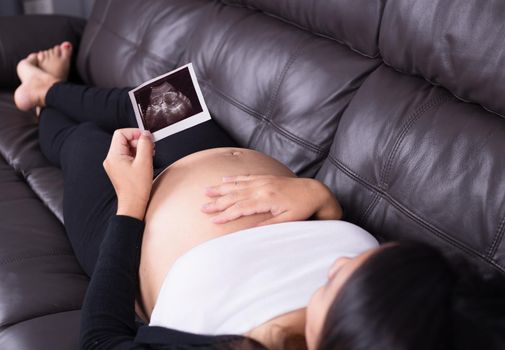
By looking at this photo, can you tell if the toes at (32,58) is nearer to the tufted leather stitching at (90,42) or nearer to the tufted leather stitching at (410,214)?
the tufted leather stitching at (90,42)

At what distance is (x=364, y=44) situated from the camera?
52.8 inches

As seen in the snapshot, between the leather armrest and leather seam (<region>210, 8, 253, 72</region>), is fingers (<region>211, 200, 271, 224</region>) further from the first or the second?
the leather armrest

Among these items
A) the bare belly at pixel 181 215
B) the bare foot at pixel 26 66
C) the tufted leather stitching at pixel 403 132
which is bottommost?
the bare foot at pixel 26 66

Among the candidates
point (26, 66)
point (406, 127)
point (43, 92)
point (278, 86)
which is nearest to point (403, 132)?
point (406, 127)

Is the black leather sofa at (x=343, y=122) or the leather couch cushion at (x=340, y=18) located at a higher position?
the leather couch cushion at (x=340, y=18)

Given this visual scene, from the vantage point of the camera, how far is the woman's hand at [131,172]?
1.16m

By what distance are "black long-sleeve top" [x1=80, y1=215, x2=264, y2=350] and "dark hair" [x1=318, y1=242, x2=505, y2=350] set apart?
178 millimetres

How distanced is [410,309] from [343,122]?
700 millimetres

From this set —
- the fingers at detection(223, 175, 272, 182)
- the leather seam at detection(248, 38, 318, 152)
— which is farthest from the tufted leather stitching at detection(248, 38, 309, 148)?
the fingers at detection(223, 175, 272, 182)

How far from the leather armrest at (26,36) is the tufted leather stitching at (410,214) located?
137 centimetres

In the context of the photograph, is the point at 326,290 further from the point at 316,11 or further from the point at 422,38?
the point at 316,11

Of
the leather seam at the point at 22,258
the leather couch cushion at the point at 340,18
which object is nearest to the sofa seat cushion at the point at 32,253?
the leather seam at the point at 22,258

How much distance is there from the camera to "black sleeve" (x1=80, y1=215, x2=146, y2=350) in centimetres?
95

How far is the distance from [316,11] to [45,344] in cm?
98
